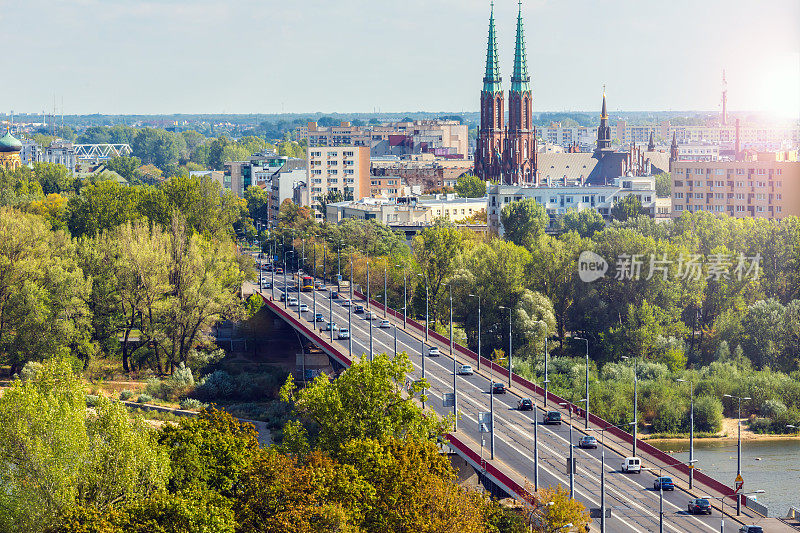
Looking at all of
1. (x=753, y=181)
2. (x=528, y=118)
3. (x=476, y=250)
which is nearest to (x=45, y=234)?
(x=476, y=250)

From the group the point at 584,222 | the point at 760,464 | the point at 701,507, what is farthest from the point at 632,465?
the point at 584,222

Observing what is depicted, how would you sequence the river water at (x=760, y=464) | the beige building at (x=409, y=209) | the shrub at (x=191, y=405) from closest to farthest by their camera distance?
the river water at (x=760, y=464)
the shrub at (x=191, y=405)
the beige building at (x=409, y=209)

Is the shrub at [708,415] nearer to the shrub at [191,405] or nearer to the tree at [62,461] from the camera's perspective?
the shrub at [191,405]

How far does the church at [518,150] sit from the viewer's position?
587 ft

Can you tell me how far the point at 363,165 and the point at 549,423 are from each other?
117708 mm

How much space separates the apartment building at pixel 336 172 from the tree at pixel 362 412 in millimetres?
113044

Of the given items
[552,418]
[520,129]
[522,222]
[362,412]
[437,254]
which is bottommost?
[552,418]

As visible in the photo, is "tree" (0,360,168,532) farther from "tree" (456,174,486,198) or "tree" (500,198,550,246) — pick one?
"tree" (456,174,486,198)

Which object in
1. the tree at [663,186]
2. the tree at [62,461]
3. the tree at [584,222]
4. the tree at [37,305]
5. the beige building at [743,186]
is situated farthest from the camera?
the tree at [663,186]

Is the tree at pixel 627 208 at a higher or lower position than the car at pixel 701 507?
higher

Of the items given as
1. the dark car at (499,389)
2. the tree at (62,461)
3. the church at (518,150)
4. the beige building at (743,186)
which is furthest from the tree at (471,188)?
the tree at (62,461)

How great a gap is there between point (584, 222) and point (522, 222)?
12696 mm

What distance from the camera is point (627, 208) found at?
13338 cm

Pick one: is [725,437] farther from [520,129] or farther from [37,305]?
[520,129]
